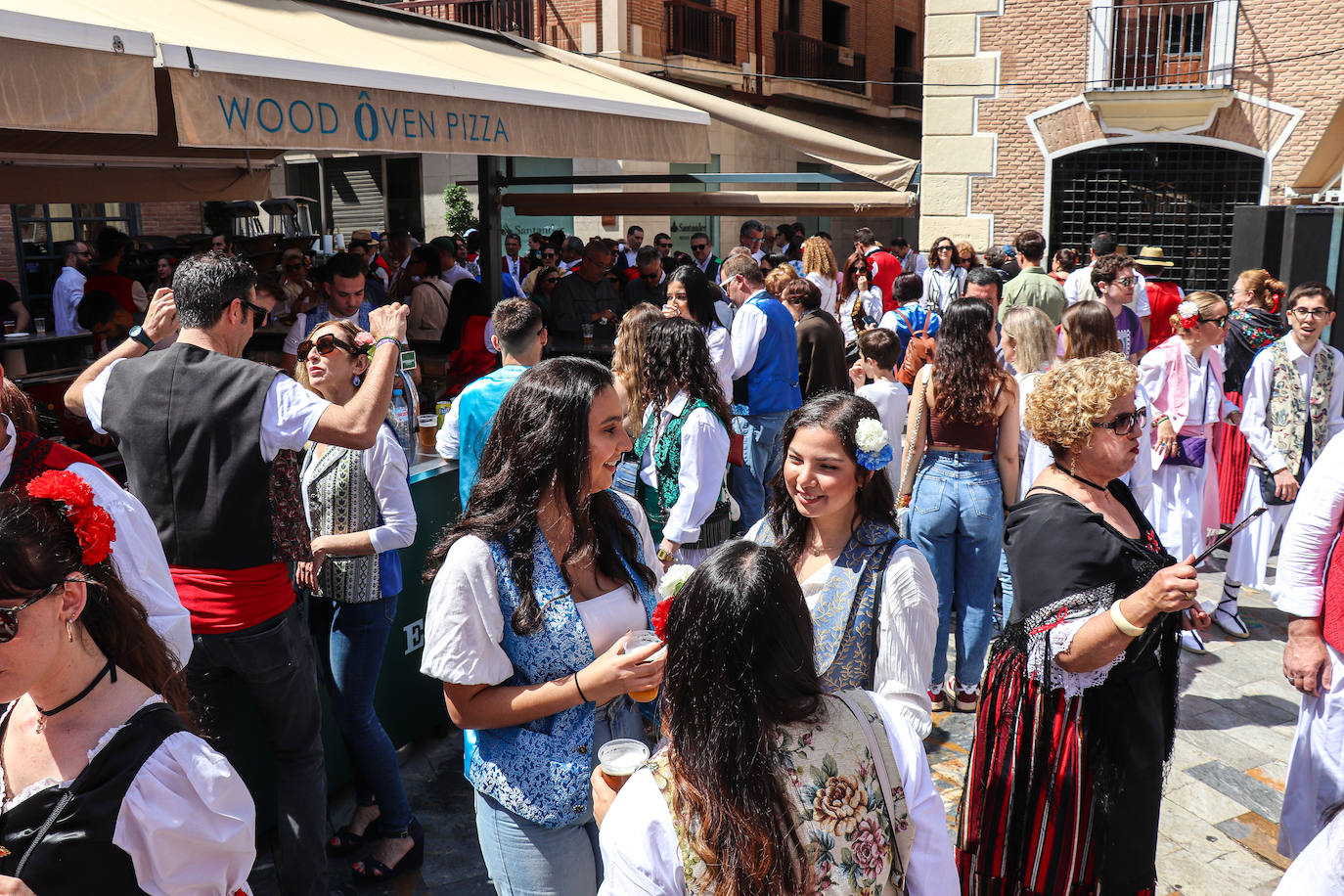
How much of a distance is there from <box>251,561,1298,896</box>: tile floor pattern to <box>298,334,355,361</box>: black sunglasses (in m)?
1.78

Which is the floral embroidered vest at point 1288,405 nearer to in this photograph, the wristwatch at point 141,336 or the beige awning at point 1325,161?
the beige awning at point 1325,161

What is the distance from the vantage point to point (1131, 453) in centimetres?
295

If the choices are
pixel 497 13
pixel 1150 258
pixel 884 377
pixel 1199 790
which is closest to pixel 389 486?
pixel 884 377

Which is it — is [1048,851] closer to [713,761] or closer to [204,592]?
[713,761]

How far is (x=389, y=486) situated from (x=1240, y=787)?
3626 mm

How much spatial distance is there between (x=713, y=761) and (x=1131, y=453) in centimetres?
193

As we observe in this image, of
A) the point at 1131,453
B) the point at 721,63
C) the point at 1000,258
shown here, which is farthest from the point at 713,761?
the point at 721,63

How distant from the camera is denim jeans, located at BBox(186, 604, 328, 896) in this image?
10.1 ft

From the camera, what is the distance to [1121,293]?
Result: 7246 millimetres

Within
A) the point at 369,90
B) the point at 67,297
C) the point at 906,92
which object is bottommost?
the point at 67,297

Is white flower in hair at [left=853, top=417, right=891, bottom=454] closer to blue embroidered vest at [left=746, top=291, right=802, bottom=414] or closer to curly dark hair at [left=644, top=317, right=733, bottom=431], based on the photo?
curly dark hair at [left=644, top=317, right=733, bottom=431]

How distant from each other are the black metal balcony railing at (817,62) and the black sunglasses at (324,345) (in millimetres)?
23271

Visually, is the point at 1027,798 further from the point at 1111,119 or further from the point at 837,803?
the point at 1111,119

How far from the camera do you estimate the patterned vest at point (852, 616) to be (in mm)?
2467
